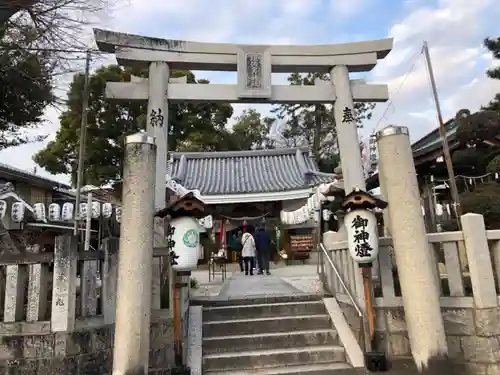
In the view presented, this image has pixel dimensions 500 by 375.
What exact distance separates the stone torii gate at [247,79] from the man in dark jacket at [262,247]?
7237mm

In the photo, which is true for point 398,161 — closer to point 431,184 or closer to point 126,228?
point 126,228

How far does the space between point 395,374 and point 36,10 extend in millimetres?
7047

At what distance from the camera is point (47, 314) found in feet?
18.4

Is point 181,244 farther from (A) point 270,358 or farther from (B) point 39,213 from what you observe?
(B) point 39,213

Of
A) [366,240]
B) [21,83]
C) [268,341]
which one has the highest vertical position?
[21,83]

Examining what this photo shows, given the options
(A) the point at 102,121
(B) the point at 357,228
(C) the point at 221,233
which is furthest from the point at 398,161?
(A) the point at 102,121

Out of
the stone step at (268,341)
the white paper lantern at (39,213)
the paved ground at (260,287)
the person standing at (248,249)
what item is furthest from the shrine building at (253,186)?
the stone step at (268,341)

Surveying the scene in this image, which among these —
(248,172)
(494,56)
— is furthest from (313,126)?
(494,56)

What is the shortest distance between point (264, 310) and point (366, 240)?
244 cm

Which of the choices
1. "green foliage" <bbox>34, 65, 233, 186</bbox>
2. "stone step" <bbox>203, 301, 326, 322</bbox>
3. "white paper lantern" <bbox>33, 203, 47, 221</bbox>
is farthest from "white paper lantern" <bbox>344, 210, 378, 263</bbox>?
"green foliage" <bbox>34, 65, 233, 186</bbox>

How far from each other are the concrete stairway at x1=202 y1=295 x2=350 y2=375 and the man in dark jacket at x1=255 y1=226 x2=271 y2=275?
23.9ft

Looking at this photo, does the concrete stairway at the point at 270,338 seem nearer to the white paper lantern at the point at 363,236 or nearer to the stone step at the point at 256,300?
the stone step at the point at 256,300

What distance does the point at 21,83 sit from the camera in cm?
745

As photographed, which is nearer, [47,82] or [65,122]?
[47,82]
